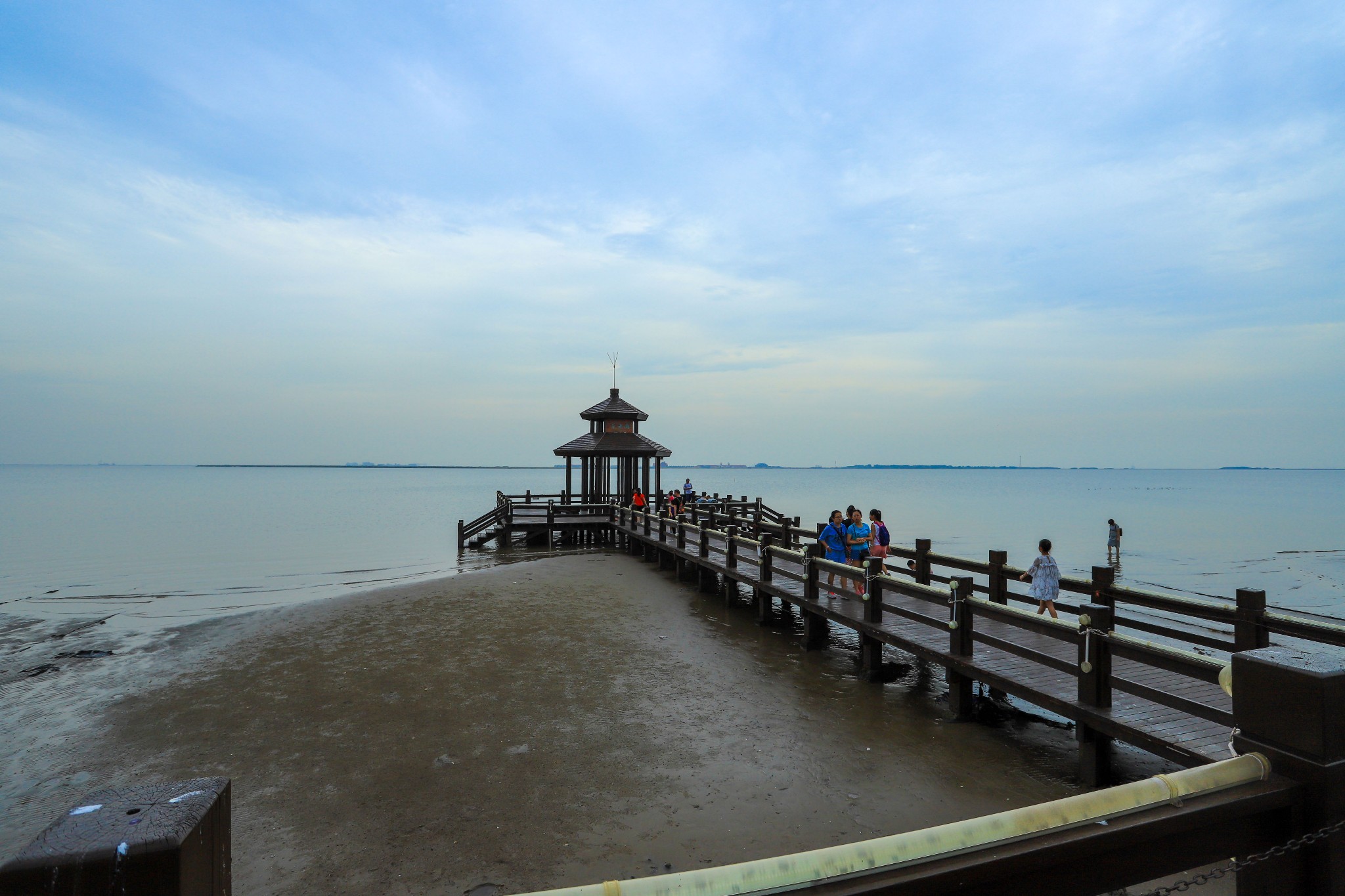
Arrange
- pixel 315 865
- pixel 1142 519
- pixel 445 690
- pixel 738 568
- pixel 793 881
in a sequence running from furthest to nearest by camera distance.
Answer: pixel 1142 519 < pixel 738 568 < pixel 445 690 < pixel 315 865 < pixel 793 881

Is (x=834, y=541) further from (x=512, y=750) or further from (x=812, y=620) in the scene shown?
(x=512, y=750)

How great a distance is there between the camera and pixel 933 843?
1.71 m

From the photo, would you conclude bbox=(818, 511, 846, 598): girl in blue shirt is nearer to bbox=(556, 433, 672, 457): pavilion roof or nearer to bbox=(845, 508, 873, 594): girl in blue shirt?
bbox=(845, 508, 873, 594): girl in blue shirt

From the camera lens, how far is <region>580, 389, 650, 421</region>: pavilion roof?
29.5m

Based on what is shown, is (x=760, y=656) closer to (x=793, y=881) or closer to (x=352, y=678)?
(x=352, y=678)

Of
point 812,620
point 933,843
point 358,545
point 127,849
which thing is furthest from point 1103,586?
point 358,545

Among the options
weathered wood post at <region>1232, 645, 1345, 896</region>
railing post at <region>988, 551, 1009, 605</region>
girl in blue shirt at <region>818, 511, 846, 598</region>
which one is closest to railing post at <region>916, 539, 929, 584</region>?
girl in blue shirt at <region>818, 511, 846, 598</region>

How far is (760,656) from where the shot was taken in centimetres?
1147

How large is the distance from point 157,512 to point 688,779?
6961 cm

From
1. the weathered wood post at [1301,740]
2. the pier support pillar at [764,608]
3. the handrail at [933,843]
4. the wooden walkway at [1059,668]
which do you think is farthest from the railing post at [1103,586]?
the handrail at [933,843]

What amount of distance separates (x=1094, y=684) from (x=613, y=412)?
24330 mm

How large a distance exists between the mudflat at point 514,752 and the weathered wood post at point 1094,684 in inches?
12.0

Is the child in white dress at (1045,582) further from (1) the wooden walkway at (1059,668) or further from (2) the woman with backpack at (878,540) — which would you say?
(2) the woman with backpack at (878,540)

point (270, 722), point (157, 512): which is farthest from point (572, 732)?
point (157, 512)
